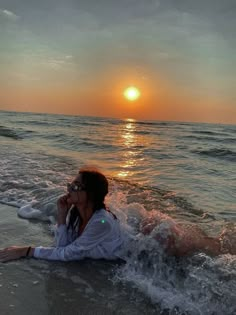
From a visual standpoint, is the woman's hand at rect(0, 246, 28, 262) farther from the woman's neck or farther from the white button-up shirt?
the woman's neck

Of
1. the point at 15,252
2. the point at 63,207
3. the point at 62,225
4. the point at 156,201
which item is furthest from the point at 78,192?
the point at 156,201

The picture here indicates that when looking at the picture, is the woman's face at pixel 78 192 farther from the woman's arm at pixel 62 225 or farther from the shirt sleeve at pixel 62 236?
the shirt sleeve at pixel 62 236

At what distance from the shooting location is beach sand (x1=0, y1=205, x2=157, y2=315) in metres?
3.35

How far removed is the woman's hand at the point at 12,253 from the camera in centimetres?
423

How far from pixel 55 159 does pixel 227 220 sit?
23.6ft

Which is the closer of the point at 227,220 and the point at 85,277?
the point at 85,277

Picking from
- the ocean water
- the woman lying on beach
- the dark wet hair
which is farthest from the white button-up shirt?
the ocean water

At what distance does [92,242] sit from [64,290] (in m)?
0.72

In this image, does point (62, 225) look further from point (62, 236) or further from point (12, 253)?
point (12, 253)

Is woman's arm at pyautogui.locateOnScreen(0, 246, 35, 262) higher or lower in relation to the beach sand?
higher

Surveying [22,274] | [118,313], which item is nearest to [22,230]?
[22,274]

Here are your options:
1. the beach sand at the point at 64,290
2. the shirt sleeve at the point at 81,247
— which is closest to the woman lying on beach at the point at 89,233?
the shirt sleeve at the point at 81,247

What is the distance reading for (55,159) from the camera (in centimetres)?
1249

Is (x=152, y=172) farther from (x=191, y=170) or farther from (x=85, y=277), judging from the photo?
(x=85, y=277)
